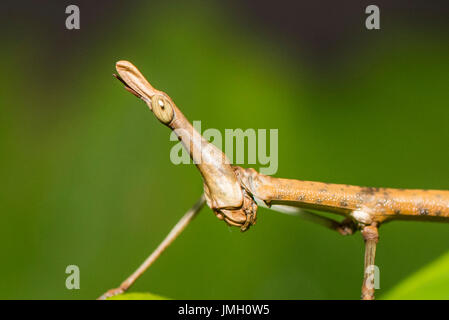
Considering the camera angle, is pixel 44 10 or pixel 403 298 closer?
pixel 403 298

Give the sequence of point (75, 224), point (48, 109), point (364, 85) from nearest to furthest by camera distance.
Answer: point (75, 224)
point (364, 85)
point (48, 109)

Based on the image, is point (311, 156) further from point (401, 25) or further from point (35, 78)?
point (35, 78)

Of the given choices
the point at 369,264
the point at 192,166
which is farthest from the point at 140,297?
the point at 192,166

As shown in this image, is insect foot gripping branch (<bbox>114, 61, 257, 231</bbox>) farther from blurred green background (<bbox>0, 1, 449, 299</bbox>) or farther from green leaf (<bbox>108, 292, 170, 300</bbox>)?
blurred green background (<bbox>0, 1, 449, 299</bbox>)

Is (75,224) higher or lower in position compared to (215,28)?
lower

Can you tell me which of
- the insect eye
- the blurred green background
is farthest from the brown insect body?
the blurred green background
